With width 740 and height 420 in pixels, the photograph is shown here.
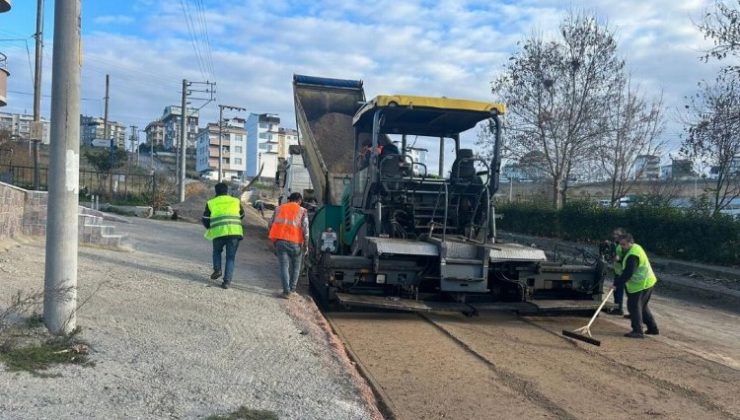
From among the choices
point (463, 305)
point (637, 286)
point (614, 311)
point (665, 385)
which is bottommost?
point (665, 385)

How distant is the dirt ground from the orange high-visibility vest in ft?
4.18

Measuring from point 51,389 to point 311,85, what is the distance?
1201cm

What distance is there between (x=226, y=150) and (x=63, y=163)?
335 ft

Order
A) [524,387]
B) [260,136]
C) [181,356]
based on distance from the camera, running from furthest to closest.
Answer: [260,136]
[524,387]
[181,356]

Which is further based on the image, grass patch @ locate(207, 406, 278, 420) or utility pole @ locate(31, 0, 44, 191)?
utility pole @ locate(31, 0, 44, 191)

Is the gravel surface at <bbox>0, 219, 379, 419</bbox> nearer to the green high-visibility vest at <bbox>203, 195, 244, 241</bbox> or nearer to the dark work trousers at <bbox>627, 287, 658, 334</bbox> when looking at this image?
the green high-visibility vest at <bbox>203, 195, 244, 241</bbox>

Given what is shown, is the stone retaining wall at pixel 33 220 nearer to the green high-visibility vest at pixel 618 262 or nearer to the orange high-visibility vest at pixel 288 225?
the orange high-visibility vest at pixel 288 225

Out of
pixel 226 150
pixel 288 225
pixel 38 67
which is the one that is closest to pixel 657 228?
pixel 288 225

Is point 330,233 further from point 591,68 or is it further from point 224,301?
point 591,68

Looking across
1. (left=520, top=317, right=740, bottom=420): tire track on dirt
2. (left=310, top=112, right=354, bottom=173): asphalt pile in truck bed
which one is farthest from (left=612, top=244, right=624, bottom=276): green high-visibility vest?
(left=310, top=112, right=354, bottom=173): asphalt pile in truck bed

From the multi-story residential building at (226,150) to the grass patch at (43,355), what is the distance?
93733mm

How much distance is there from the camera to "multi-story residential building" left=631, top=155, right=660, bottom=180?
939 inches

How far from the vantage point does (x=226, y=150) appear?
105 meters

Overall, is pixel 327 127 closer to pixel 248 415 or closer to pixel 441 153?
pixel 441 153
